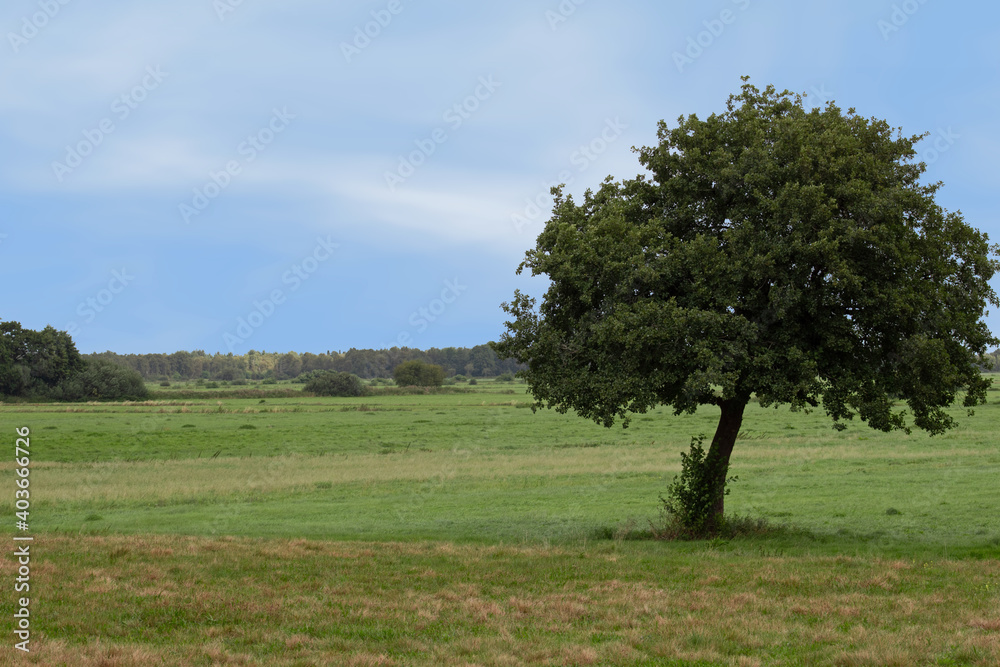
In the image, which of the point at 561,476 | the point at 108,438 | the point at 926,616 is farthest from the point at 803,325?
the point at 108,438

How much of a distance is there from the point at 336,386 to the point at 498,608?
151m

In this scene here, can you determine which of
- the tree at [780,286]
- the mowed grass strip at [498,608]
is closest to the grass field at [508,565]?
the mowed grass strip at [498,608]

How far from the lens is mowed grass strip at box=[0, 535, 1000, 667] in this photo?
10508 millimetres

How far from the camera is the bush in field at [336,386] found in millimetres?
159500

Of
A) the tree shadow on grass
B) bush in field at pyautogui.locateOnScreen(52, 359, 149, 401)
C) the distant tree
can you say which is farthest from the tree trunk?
the distant tree

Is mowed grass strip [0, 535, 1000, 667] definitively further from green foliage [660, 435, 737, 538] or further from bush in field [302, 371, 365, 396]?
bush in field [302, 371, 365, 396]

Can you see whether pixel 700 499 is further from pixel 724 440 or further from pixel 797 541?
pixel 797 541

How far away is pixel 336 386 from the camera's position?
160500 millimetres

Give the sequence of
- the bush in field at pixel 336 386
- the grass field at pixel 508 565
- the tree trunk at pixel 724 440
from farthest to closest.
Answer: the bush in field at pixel 336 386
the tree trunk at pixel 724 440
the grass field at pixel 508 565

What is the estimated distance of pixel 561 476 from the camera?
40906 mm

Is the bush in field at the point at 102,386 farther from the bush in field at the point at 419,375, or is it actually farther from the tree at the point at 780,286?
the tree at the point at 780,286

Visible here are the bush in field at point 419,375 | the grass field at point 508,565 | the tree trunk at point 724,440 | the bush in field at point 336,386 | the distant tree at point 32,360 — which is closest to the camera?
the grass field at point 508,565

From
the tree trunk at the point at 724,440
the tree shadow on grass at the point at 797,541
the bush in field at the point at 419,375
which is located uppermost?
the bush in field at the point at 419,375

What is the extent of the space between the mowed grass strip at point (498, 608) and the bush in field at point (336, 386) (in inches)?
5566
